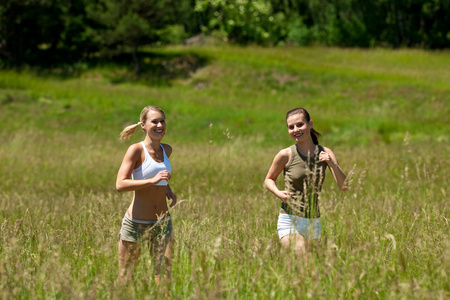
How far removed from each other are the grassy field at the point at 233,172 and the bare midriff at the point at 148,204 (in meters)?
0.35

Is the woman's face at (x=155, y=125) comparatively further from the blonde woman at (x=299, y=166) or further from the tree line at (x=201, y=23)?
the tree line at (x=201, y=23)

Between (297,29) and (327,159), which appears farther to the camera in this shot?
(297,29)

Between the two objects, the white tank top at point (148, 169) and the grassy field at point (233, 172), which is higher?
the white tank top at point (148, 169)

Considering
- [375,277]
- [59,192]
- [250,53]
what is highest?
[250,53]

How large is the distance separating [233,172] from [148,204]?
7.15m

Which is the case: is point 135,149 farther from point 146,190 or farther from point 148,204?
point 148,204

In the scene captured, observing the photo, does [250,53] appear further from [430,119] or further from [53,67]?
[430,119]

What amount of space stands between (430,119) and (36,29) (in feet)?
77.1

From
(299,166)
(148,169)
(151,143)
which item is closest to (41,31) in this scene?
(151,143)

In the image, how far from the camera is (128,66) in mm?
32500

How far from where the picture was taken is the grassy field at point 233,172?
3.15 m

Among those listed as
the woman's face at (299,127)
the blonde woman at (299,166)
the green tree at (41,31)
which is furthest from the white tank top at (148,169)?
the green tree at (41,31)

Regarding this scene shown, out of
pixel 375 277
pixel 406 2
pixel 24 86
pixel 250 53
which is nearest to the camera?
pixel 375 277

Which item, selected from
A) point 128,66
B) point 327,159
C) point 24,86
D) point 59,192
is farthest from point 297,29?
point 327,159
